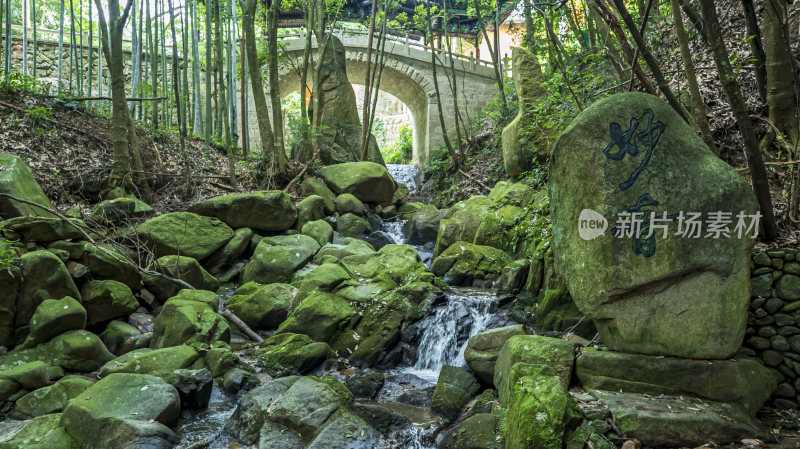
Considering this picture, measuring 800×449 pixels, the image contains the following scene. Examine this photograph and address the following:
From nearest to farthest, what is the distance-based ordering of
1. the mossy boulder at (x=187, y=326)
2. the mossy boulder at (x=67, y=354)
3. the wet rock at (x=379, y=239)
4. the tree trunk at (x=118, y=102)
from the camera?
the mossy boulder at (x=67, y=354) < the mossy boulder at (x=187, y=326) < the tree trunk at (x=118, y=102) < the wet rock at (x=379, y=239)

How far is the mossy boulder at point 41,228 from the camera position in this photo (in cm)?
580

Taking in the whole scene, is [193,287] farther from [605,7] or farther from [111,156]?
[605,7]

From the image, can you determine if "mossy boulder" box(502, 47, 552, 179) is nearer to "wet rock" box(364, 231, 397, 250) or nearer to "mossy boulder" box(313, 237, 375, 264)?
"wet rock" box(364, 231, 397, 250)

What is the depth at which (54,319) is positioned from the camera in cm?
510

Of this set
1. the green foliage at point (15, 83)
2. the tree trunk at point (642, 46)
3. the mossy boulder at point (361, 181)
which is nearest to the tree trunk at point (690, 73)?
the tree trunk at point (642, 46)

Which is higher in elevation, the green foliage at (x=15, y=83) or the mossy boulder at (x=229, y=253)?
the green foliage at (x=15, y=83)

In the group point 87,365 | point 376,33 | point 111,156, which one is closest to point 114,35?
point 111,156

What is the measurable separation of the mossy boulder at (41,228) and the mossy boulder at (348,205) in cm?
582

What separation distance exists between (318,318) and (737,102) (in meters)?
4.86

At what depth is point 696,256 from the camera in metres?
3.92

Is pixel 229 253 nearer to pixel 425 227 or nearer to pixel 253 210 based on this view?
pixel 253 210

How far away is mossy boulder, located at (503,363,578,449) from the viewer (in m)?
3.34

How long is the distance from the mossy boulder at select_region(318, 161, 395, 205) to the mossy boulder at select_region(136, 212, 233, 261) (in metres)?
3.90

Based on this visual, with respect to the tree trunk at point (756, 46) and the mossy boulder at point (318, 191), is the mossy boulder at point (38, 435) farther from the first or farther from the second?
the mossy boulder at point (318, 191)
